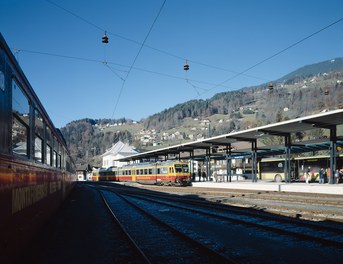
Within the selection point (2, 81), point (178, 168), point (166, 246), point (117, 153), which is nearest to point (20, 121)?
point (2, 81)

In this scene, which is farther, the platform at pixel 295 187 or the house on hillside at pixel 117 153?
the house on hillside at pixel 117 153

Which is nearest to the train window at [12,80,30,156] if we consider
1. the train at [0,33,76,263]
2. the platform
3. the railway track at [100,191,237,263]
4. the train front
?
the train at [0,33,76,263]

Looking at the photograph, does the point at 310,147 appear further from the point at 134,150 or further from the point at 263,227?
the point at 134,150

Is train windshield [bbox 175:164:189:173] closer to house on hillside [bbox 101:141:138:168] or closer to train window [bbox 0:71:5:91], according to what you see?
train window [bbox 0:71:5:91]

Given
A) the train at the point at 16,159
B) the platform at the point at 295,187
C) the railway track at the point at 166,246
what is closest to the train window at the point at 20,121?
the train at the point at 16,159

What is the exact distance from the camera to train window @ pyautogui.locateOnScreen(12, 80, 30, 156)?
5.61 metres

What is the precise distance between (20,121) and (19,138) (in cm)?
34

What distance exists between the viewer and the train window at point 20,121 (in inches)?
221

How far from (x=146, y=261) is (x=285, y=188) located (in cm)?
2154

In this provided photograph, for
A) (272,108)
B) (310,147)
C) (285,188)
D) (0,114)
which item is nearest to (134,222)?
(0,114)

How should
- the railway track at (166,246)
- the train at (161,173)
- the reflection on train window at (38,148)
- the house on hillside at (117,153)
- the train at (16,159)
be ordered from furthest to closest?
the house on hillside at (117,153), the train at (161,173), the reflection on train window at (38,148), the railway track at (166,246), the train at (16,159)

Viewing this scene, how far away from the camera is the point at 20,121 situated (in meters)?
6.12

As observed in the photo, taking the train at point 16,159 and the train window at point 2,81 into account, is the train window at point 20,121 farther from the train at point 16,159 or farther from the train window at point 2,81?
the train window at point 2,81

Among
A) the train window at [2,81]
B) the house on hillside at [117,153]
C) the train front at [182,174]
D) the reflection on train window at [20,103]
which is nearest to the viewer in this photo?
the train window at [2,81]
